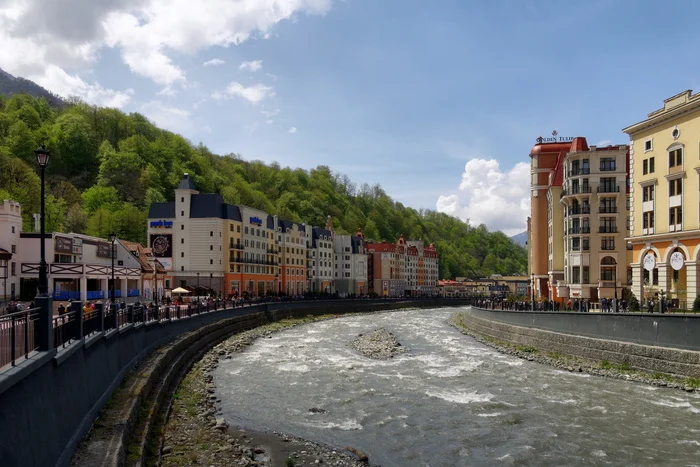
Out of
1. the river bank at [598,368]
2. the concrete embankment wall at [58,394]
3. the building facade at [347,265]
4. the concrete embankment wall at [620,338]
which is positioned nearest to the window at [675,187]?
the concrete embankment wall at [620,338]

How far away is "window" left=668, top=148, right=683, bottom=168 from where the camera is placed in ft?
136

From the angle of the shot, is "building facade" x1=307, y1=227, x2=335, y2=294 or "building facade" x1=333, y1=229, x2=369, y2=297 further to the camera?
"building facade" x1=333, y1=229, x2=369, y2=297

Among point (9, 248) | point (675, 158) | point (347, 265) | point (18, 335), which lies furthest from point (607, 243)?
point (347, 265)

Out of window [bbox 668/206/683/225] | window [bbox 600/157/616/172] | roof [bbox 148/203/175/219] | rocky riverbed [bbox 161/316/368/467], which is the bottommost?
rocky riverbed [bbox 161/316/368/467]

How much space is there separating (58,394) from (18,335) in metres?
1.98

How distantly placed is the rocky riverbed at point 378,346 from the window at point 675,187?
22.5 meters

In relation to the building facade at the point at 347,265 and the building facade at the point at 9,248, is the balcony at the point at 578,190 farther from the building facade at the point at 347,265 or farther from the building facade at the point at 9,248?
the building facade at the point at 347,265

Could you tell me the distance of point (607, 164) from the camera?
6425cm

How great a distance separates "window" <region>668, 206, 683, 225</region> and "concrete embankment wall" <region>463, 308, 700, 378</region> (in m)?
10.6

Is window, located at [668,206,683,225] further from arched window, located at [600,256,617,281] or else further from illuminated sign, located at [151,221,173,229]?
illuminated sign, located at [151,221,173,229]

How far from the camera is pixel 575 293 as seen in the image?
65.3 metres

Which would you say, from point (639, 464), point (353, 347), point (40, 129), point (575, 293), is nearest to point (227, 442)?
point (639, 464)

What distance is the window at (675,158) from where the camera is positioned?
41.4 meters

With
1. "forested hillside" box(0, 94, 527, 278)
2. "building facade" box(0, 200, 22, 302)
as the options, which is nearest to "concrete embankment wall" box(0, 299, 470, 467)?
"building facade" box(0, 200, 22, 302)
